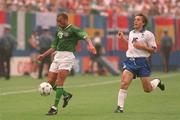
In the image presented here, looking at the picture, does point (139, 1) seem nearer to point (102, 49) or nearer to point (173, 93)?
point (102, 49)

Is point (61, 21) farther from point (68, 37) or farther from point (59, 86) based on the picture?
point (59, 86)

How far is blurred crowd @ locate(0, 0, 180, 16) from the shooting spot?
3703 centimetres

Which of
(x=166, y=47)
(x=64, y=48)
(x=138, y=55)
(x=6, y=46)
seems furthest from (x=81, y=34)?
(x=166, y=47)

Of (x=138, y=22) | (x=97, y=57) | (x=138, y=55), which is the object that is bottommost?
(x=97, y=57)

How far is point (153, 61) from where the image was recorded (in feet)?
135

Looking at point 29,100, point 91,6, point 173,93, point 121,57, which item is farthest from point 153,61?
point 29,100

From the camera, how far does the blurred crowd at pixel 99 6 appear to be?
3703cm

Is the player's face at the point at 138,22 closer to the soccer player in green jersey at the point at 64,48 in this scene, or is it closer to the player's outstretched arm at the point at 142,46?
the player's outstretched arm at the point at 142,46

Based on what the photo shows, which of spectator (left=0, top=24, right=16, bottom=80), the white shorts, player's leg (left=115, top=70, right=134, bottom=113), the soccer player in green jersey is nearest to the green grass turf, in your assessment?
player's leg (left=115, top=70, right=134, bottom=113)

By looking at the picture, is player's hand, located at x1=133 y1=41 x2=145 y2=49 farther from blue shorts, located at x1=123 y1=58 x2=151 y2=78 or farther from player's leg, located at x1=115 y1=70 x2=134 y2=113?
player's leg, located at x1=115 y1=70 x2=134 y2=113

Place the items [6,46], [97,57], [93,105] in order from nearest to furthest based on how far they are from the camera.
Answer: [93,105] → [6,46] → [97,57]

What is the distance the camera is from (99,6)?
4056 cm

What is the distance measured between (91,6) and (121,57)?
3.28m

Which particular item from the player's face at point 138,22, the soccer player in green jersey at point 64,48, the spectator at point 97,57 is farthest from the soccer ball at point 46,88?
the spectator at point 97,57
